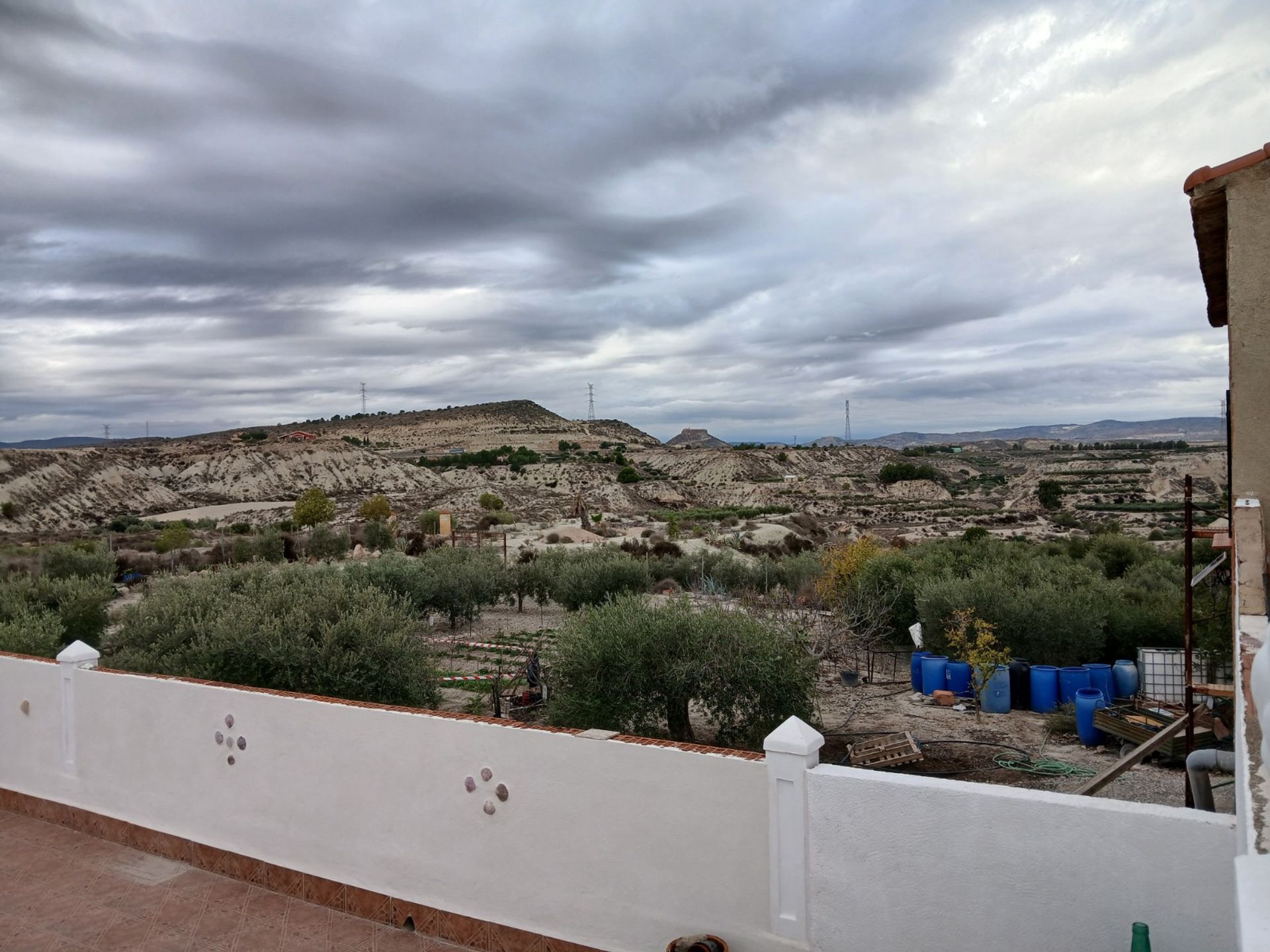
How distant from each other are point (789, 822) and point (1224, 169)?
584 centimetres

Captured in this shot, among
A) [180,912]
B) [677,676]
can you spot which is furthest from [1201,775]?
[180,912]

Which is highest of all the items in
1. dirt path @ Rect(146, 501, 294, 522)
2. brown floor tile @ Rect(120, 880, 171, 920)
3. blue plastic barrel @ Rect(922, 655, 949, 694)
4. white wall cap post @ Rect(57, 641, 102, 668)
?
white wall cap post @ Rect(57, 641, 102, 668)

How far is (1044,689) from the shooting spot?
45.3 feet

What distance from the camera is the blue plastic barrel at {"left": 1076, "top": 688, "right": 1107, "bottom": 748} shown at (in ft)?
38.2

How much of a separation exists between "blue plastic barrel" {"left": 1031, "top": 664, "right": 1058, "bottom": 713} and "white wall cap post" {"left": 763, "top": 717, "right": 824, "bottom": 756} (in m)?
10.5

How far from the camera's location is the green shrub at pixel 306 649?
10.7m

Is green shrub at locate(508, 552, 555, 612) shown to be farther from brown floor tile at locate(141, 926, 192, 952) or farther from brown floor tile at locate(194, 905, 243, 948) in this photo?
brown floor tile at locate(141, 926, 192, 952)

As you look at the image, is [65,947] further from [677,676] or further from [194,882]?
[677,676]

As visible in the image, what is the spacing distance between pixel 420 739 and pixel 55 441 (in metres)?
216

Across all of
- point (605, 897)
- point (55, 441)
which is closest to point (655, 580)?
point (605, 897)

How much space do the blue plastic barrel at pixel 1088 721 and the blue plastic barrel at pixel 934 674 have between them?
2838 millimetres

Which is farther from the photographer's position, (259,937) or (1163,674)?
(1163,674)

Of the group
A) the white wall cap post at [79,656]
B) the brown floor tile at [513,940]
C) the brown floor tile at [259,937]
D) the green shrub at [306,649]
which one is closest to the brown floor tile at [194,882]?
the brown floor tile at [259,937]

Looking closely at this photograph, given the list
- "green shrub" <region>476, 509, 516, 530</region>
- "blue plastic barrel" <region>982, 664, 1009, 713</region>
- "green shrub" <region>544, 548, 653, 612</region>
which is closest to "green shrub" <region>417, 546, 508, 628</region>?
"green shrub" <region>544, 548, 653, 612</region>
